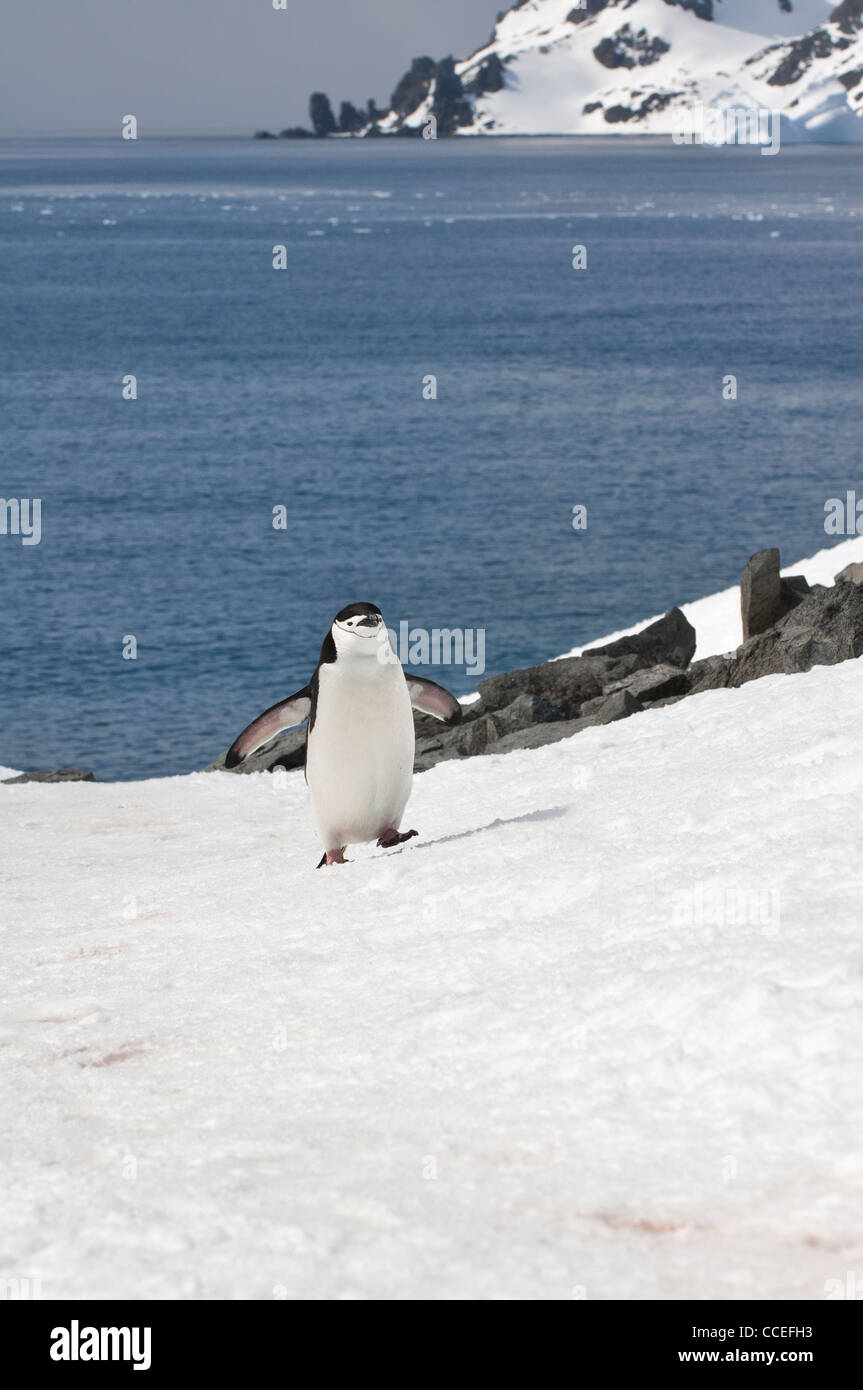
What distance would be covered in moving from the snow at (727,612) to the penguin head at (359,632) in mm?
10174

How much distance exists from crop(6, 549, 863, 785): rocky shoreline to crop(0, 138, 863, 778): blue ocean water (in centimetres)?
1322

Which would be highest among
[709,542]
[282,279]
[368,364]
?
[282,279]

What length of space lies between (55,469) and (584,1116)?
53.8 meters

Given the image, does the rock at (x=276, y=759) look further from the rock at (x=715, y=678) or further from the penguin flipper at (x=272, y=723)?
the penguin flipper at (x=272, y=723)

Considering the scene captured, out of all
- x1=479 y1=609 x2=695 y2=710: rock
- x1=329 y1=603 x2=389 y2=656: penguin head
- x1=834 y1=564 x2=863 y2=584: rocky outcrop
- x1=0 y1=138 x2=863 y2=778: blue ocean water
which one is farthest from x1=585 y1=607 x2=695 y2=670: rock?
x1=0 y1=138 x2=863 y2=778: blue ocean water

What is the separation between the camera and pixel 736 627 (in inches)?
837

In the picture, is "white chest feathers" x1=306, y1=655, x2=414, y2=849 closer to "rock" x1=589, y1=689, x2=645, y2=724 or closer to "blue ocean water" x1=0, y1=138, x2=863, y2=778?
"rock" x1=589, y1=689, x2=645, y2=724

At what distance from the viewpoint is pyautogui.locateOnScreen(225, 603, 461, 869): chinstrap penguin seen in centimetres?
985

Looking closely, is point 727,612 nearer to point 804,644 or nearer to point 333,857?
point 804,644

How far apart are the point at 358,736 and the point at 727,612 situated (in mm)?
13678

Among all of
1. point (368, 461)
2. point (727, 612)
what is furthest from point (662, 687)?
point (368, 461)
